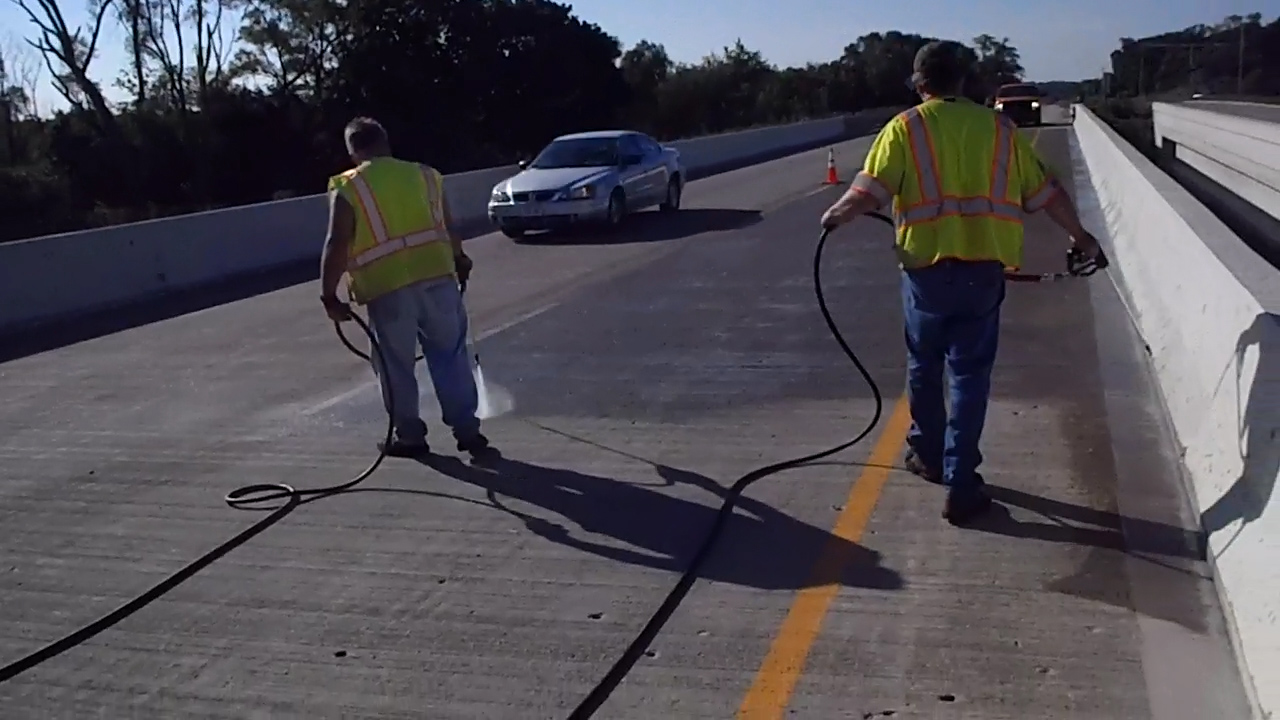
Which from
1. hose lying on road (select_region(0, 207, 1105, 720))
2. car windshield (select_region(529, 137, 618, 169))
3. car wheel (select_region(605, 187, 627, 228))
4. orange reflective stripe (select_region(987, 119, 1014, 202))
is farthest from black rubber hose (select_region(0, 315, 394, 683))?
car windshield (select_region(529, 137, 618, 169))

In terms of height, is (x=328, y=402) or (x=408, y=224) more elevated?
(x=408, y=224)

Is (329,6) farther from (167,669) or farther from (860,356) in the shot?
(167,669)

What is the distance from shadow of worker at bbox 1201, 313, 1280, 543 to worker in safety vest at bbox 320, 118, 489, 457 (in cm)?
397

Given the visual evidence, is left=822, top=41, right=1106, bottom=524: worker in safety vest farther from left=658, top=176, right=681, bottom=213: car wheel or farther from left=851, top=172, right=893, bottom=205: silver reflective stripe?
left=658, top=176, right=681, bottom=213: car wheel

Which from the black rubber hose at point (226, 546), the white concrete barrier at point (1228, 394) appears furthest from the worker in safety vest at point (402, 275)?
the white concrete barrier at point (1228, 394)

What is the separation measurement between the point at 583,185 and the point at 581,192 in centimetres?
11

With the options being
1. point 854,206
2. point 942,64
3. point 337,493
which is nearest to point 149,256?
point 337,493

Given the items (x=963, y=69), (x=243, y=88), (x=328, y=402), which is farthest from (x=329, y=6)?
(x=963, y=69)

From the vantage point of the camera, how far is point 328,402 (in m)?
9.75

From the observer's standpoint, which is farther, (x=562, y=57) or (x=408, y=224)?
(x=562, y=57)

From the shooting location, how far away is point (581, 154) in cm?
2227

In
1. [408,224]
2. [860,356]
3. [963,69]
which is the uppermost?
[963,69]

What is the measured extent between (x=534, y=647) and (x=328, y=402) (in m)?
4.90

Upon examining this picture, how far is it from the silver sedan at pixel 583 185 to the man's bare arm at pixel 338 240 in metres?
12.9
